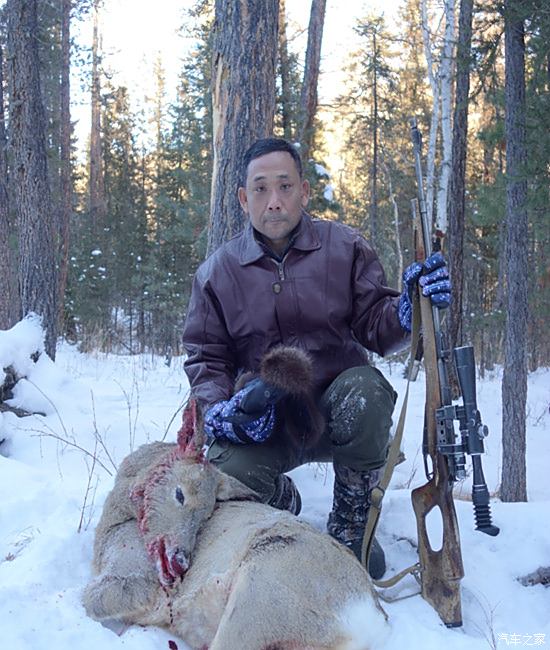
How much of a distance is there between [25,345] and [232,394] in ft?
11.7

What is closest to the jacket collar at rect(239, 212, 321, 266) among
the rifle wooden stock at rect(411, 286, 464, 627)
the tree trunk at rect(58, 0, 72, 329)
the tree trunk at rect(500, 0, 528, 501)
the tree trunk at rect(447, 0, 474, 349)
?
the rifle wooden stock at rect(411, 286, 464, 627)

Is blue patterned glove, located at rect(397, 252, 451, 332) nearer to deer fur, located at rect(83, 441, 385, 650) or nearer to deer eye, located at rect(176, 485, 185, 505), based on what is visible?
deer fur, located at rect(83, 441, 385, 650)

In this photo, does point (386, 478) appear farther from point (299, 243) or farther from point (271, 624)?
point (299, 243)

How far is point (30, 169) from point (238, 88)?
478 cm

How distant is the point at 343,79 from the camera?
71.5 ft

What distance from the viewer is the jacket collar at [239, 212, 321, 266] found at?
3465 millimetres

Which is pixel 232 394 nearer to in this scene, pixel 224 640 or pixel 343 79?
pixel 224 640

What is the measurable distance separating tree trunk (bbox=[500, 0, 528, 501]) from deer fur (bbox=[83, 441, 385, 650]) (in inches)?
164

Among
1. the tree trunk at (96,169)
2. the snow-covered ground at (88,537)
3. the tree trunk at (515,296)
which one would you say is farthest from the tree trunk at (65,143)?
the tree trunk at (515,296)

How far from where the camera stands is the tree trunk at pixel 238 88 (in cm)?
488

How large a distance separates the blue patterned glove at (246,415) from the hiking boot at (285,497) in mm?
420

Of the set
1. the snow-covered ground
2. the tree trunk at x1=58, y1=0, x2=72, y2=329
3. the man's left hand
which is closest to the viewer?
the snow-covered ground

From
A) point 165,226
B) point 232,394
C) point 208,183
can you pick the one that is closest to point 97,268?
point 165,226

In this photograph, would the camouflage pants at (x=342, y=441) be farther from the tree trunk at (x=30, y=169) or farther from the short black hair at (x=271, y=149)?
the tree trunk at (x=30, y=169)
